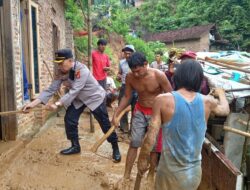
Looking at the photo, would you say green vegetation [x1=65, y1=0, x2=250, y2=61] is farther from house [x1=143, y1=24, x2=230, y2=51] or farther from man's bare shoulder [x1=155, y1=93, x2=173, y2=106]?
man's bare shoulder [x1=155, y1=93, x2=173, y2=106]

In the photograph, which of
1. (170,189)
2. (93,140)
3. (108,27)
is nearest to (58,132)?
(93,140)

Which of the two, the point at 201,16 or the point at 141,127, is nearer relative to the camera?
the point at 141,127

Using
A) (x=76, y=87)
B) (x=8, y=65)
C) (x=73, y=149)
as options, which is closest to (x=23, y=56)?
(x=8, y=65)

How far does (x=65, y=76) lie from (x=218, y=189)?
269 centimetres

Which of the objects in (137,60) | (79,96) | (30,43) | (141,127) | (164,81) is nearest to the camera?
(137,60)

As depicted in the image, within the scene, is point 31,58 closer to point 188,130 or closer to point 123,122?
point 123,122

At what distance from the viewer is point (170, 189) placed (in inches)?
106

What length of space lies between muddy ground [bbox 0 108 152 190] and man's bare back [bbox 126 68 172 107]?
106 centimetres

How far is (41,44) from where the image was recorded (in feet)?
24.3


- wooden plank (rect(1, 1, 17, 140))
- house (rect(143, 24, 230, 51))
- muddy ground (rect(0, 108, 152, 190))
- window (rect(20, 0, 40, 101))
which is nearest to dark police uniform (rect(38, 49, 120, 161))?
muddy ground (rect(0, 108, 152, 190))

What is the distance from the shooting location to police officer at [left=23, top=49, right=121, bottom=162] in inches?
191

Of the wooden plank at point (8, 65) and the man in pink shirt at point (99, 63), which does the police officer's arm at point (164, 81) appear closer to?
the wooden plank at point (8, 65)

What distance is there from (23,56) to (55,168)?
2.49 metres

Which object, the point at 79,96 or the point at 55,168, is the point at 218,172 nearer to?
the point at 55,168
